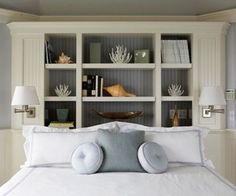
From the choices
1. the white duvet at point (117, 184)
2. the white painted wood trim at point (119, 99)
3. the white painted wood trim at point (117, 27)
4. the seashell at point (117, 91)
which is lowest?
the white duvet at point (117, 184)

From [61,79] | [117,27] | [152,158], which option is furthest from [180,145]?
[61,79]

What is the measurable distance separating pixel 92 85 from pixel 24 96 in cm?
76

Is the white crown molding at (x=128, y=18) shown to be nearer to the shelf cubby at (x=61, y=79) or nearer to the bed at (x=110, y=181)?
the shelf cubby at (x=61, y=79)

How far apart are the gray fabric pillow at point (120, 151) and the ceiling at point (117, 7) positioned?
1685 millimetres

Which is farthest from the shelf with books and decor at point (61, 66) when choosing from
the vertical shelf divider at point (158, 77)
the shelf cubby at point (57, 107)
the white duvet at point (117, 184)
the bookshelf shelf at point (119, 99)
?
the white duvet at point (117, 184)

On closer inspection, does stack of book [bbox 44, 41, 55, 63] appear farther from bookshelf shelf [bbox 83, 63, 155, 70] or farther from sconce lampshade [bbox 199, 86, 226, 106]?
sconce lampshade [bbox 199, 86, 226, 106]

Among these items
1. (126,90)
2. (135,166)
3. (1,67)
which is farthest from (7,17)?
(135,166)

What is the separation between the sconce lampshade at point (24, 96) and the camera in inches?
122

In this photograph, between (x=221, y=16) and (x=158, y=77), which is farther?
(x=221, y=16)

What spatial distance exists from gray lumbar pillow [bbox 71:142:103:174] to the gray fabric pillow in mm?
62

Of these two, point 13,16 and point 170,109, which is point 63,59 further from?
point 170,109

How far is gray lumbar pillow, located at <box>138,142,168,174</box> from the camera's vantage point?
2453mm

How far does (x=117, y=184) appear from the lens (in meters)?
2.12

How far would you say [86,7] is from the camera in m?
3.62
